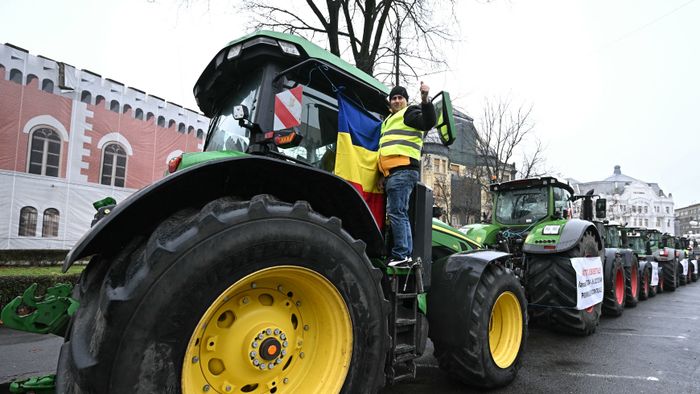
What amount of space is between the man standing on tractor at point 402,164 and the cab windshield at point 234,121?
1.07 metres

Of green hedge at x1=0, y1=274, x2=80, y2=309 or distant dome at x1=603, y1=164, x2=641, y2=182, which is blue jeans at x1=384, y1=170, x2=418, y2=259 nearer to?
green hedge at x1=0, y1=274, x2=80, y2=309

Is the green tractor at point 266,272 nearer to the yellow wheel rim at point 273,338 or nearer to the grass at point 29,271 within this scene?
the yellow wheel rim at point 273,338

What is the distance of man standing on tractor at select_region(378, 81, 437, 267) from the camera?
3262 millimetres

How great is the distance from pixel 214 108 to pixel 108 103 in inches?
659

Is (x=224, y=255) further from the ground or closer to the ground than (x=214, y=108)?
closer to the ground

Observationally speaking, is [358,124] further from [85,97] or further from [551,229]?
[85,97]

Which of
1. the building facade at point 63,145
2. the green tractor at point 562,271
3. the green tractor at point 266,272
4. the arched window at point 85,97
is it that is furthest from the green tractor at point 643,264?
the arched window at point 85,97

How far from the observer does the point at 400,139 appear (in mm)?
3279

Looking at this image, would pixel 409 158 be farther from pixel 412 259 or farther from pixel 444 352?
pixel 444 352

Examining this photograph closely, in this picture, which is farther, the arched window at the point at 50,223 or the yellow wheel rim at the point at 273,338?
the arched window at the point at 50,223

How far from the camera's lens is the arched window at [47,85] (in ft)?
51.0

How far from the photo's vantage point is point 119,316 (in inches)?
65.8

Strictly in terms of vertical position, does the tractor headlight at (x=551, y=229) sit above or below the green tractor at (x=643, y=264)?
above

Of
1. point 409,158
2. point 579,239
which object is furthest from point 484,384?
point 579,239
